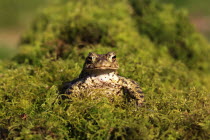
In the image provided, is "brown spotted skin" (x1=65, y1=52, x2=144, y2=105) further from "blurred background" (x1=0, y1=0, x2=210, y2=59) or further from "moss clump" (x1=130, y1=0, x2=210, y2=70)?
"blurred background" (x1=0, y1=0, x2=210, y2=59)

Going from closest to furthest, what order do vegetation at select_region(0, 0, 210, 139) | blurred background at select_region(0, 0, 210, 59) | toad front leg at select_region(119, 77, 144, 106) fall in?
vegetation at select_region(0, 0, 210, 139)
toad front leg at select_region(119, 77, 144, 106)
blurred background at select_region(0, 0, 210, 59)

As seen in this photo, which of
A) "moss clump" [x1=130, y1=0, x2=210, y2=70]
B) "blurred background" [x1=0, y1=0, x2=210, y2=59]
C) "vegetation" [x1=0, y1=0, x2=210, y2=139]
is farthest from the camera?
"blurred background" [x1=0, y1=0, x2=210, y2=59]

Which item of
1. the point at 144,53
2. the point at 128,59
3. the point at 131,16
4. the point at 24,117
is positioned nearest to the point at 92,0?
the point at 131,16

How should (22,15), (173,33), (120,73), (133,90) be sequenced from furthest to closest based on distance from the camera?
(22,15), (173,33), (120,73), (133,90)

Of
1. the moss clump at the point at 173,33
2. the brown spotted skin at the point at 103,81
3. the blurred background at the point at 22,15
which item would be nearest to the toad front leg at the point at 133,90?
the brown spotted skin at the point at 103,81

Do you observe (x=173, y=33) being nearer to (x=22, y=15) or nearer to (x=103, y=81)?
(x=103, y=81)

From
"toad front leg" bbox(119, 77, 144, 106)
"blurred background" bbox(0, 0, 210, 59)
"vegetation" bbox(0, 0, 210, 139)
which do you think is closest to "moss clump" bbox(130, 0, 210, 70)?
"vegetation" bbox(0, 0, 210, 139)


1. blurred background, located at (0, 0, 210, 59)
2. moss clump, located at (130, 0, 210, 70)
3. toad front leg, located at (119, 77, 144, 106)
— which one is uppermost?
blurred background, located at (0, 0, 210, 59)

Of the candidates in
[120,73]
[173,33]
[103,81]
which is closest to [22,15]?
[173,33]
